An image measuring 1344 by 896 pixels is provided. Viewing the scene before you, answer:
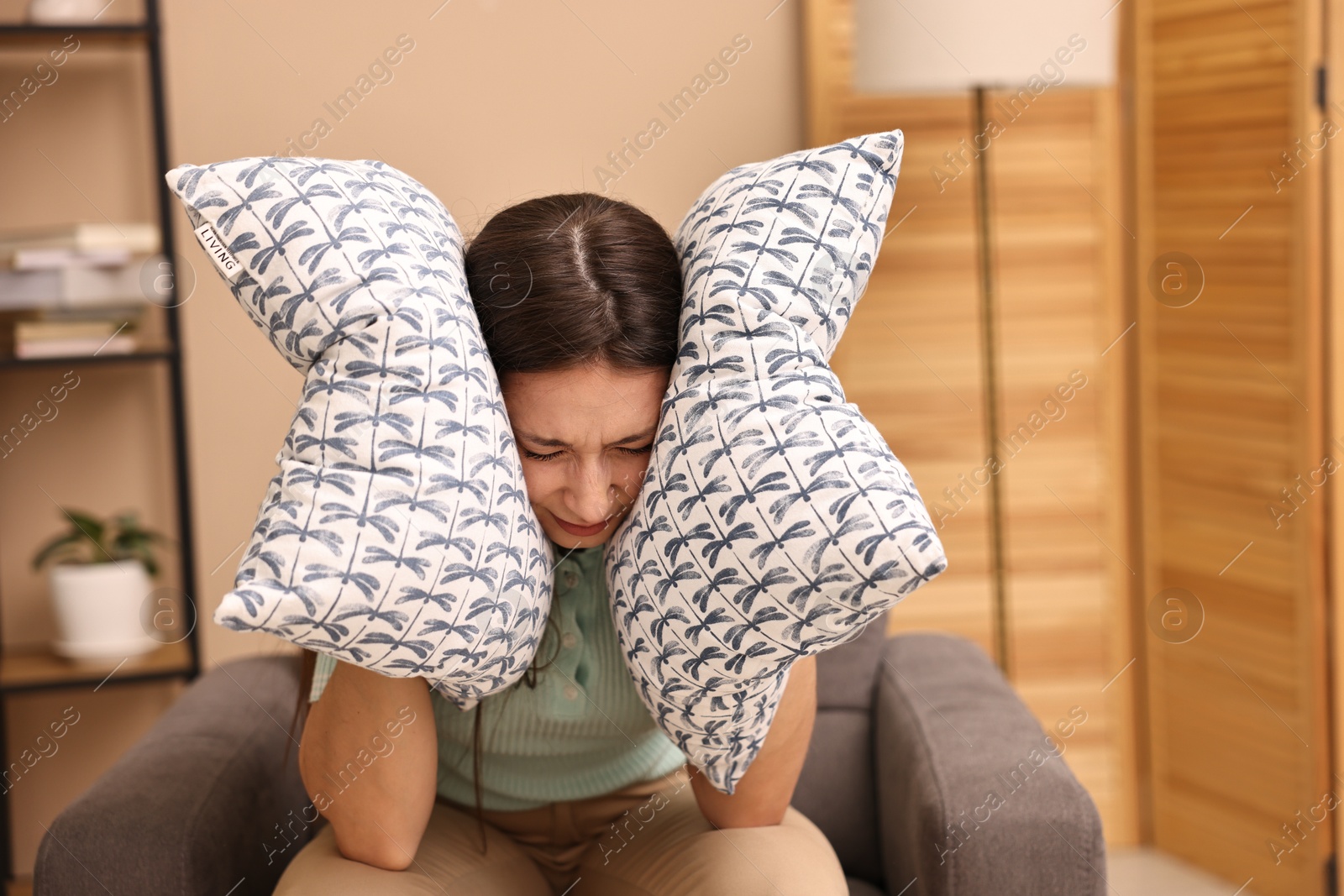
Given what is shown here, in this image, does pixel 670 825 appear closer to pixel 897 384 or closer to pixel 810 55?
pixel 897 384

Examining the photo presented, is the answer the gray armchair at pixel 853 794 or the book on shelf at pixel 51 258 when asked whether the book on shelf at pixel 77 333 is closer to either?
the book on shelf at pixel 51 258

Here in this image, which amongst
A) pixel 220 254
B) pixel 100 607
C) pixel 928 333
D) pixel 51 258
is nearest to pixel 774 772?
pixel 220 254

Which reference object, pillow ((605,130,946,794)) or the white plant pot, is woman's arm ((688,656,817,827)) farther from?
the white plant pot

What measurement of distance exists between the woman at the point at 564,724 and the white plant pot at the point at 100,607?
1057 mm

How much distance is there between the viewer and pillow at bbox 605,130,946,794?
2.52ft

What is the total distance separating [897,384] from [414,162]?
0.96m

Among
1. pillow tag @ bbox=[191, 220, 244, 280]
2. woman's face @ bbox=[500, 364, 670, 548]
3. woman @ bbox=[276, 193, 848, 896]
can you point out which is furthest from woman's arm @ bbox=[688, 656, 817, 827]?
pillow tag @ bbox=[191, 220, 244, 280]

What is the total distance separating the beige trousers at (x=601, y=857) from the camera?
954 millimetres

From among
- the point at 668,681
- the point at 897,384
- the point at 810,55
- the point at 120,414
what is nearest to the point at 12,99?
the point at 120,414

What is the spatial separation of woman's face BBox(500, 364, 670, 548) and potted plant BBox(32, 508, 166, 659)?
1.29 metres

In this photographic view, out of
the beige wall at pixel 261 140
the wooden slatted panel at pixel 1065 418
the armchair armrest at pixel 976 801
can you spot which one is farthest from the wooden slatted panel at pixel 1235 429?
the armchair armrest at pixel 976 801

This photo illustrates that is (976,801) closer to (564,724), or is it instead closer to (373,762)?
(564,724)

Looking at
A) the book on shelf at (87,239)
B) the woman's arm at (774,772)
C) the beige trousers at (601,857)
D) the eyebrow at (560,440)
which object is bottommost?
the beige trousers at (601,857)

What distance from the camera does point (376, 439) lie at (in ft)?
2.57
